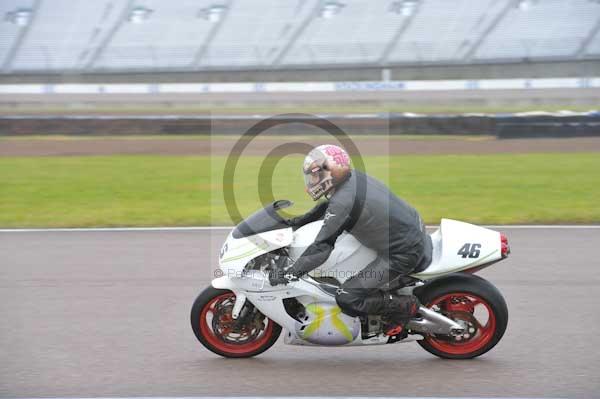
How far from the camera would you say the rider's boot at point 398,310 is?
5301 mm

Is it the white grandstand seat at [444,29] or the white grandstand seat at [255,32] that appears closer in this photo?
the white grandstand seat at [444,29]

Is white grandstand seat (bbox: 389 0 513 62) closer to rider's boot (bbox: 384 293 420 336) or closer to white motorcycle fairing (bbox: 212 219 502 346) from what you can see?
white motorcycle fairing (bbox: 212 219 502 346)

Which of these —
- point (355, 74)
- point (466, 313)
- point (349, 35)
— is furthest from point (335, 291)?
point (349, 35)

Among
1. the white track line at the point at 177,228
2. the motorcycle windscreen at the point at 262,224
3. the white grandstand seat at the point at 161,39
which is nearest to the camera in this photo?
the motorcycle windscreen at the point at 262,224

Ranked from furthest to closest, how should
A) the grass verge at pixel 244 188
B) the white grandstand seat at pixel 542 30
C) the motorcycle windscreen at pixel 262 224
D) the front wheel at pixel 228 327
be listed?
the white grandstand seat at pixel 542 30, the grass verge at pixel 244 188, the front wheel at pixel 228 327, the motorcycle windscreen at pixel 262 224

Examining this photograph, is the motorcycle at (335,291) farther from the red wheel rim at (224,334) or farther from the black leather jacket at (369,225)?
the black leather jacket at (369,225)

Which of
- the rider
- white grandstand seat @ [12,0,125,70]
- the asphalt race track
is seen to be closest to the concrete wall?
white grandstand seat @ [12,0,125,70]

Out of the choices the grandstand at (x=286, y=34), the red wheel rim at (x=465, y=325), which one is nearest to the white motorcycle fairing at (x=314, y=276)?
the red wheel rim at (x=465, y=325)

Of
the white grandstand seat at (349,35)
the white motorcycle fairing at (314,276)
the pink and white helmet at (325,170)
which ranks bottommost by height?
the white motorcycle fairing at (314,276)

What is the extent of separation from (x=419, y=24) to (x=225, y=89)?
11472mm

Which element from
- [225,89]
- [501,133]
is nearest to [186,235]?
[501,133]

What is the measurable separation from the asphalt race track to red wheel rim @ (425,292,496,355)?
0.11m

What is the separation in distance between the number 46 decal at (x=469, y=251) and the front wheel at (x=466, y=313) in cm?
17

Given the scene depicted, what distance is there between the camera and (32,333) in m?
6.22
